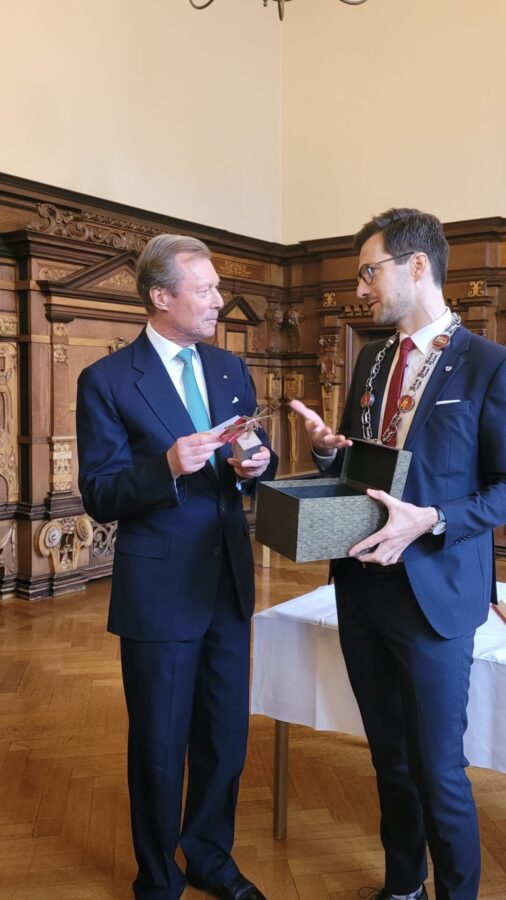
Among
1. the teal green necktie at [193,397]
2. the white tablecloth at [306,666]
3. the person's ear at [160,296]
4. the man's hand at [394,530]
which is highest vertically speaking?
the person's ear at [160,296]

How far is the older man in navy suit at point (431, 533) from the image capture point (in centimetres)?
196

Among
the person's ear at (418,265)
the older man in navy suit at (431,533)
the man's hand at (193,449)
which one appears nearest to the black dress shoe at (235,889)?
the older man in navy suit at (431,533)

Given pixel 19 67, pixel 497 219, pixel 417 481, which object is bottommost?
pixel 417 481

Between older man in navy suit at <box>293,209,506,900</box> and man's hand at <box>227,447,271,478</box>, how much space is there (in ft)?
0.52

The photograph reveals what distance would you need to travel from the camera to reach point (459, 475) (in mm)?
2018

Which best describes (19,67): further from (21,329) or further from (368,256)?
(368,256)

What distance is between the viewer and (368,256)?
216 centimetres

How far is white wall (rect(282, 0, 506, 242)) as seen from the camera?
25.3ft

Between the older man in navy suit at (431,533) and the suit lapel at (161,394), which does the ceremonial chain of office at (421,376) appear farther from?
the suit lapel at (161,394)

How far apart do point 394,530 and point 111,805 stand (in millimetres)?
1937

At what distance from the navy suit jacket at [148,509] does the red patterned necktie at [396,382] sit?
0.54 meters

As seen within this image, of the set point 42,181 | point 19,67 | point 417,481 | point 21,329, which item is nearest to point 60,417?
point 21,329

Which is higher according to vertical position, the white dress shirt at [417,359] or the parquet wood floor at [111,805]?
the white dress shirt at [417,359]

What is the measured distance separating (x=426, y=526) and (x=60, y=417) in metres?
4.89
